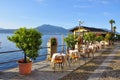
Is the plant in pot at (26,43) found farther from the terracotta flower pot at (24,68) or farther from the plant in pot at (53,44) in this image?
the plant in pot at (53,44)

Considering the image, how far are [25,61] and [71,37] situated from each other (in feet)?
21.6

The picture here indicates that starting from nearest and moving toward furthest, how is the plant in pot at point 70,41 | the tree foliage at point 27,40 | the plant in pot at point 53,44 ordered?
1. the tree foliage at point 27,40
2. the plant in pot at point 53,44
3. the plant in pot at point 70,41

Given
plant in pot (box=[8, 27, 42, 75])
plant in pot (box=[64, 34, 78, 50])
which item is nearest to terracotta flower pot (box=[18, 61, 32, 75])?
plant in pot (box=[8, 27, 42, 75])

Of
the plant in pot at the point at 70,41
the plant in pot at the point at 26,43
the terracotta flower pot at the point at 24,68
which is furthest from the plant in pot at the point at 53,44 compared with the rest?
the terracotta flower pot at the point at 24,68

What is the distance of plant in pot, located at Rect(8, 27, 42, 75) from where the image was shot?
392 inches

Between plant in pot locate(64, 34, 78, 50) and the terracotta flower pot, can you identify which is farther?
plant in pot locate(64, 34, 78, 50)

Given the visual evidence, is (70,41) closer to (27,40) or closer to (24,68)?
(27,40)

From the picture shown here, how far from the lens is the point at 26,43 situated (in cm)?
1008

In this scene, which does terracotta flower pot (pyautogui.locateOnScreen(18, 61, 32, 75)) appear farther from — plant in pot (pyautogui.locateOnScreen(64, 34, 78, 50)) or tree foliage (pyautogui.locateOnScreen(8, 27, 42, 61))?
plant in pot (pyautogui.locateOnScreen(64, 34, 78, 50))

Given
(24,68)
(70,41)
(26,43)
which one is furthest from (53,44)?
(24,68)

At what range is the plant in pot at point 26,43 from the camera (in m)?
9.96

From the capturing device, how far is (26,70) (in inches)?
393

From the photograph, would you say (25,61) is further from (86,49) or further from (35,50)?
(86,49)

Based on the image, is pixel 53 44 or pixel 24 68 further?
pixel 53 44
